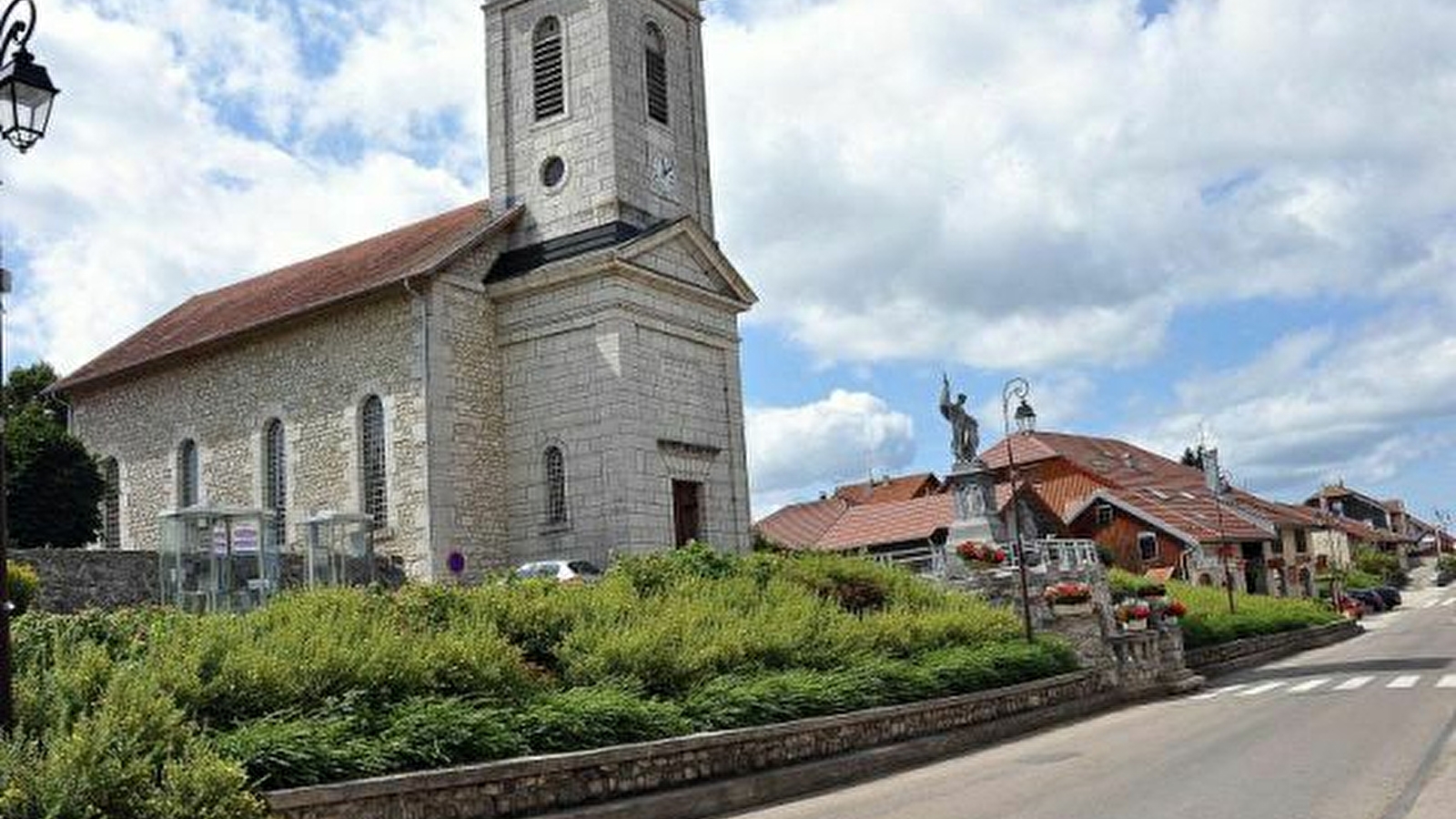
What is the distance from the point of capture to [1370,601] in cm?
7544

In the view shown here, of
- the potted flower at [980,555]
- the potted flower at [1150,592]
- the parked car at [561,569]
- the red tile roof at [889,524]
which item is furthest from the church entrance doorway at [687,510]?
the potted flower at [1150,592]

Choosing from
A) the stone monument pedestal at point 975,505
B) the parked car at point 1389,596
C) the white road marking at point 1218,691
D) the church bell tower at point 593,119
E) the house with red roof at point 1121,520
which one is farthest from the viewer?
the parked car at point 1389,596

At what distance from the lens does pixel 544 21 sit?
112ft

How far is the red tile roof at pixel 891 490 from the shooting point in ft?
256

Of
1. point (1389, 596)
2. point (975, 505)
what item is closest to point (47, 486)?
point (975, 505)

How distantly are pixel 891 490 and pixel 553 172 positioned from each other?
166ft

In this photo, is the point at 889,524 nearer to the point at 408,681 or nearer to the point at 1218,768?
the point at 1218,768

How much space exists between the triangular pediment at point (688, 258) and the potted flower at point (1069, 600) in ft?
40.1

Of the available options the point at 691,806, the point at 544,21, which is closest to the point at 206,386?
the point at 544,21

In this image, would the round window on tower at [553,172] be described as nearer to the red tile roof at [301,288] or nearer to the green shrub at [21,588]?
the red tile roof at [301,288]

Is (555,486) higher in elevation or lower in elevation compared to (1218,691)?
higher

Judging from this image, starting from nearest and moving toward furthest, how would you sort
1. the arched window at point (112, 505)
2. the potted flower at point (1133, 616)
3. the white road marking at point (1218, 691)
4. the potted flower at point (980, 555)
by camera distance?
the white road marking at point (1218, 691) < the potted flower at point (980, 555) < the potted flower at point (1133, 616) < the arched window at point (112, 505)

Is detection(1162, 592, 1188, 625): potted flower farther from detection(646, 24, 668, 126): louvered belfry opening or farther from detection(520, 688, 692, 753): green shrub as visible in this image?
detection(520, 688, 692, 753): green shrub

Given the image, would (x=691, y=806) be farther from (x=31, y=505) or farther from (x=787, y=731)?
(x=31, y=505)
